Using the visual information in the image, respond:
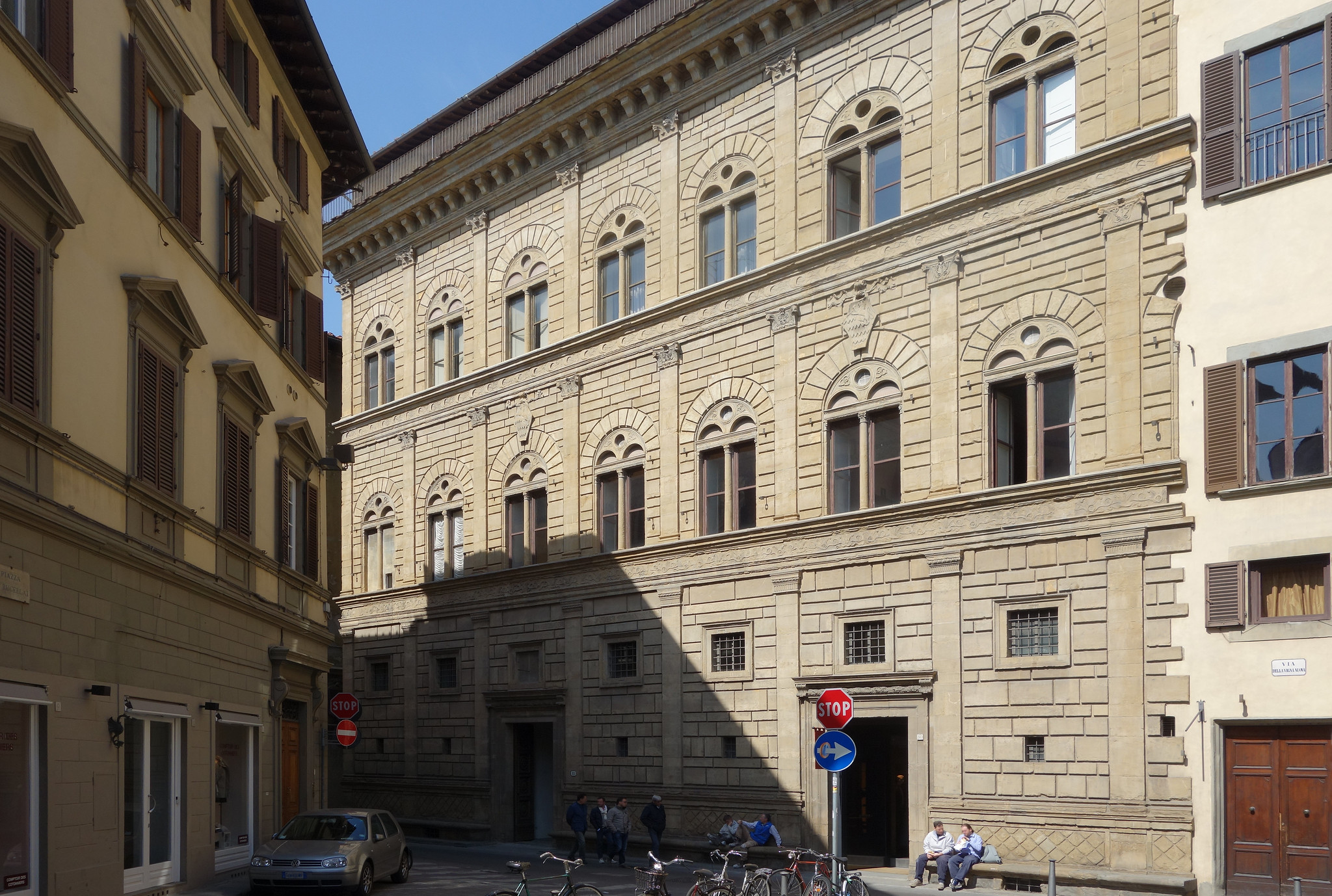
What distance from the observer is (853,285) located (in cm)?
2900

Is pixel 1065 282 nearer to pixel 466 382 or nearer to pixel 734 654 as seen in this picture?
pixel 734 654

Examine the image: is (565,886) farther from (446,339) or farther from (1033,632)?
(446,339)

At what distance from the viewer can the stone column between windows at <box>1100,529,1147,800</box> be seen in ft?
75.7

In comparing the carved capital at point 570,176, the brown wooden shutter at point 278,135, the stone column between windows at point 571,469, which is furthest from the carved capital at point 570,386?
the brown wooden shutter at point 278,135

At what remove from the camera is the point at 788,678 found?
29.3 metres

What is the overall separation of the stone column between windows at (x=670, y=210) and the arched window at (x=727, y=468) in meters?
3.55

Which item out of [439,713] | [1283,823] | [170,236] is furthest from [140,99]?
[439,713]

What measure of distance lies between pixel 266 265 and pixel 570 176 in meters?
13.2

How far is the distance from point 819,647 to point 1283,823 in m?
9.90

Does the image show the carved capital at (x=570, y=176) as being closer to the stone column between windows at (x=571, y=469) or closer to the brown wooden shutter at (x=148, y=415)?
the stone column between windows at (x=571, y=469)

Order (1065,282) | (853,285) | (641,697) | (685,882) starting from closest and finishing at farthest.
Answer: (1065,282) → (685,882) → (853,285) → (641,697)

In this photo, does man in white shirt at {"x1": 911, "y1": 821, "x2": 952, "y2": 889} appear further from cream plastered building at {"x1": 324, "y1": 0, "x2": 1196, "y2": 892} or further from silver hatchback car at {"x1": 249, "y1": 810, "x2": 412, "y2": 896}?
silver hatchback car at {"x1": 249, "y1": 810, "x2": 412, "y2": 896}

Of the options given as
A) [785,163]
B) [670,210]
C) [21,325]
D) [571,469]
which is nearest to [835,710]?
[21,325]

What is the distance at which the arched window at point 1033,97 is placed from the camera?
25.7 metres
